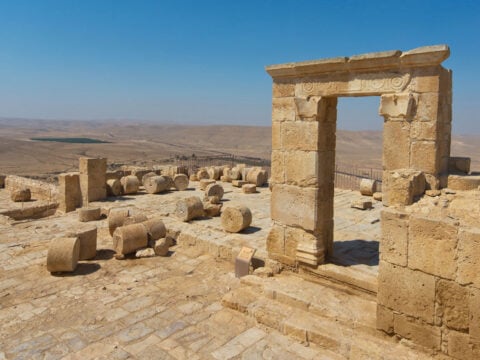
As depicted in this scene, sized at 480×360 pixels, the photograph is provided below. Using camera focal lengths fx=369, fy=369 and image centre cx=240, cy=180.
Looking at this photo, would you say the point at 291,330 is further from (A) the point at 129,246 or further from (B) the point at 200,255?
(A) the point at 129,246

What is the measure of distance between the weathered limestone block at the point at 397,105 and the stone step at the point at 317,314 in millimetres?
2792

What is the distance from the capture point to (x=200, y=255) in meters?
8.52

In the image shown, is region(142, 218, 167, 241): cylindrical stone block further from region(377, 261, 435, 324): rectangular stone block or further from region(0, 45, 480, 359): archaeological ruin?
region(377, 261, 435, 324): rectangular stone block

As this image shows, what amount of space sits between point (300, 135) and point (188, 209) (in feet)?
15.1

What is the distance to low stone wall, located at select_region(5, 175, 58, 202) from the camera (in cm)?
1508

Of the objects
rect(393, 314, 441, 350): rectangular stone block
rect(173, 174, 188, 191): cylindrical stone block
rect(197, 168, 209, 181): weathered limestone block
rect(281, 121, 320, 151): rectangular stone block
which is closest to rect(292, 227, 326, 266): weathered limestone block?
rect(281, 121, 320, 151): rectangular stone block

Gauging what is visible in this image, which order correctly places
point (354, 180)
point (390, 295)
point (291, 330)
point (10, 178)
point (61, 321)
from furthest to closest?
point (354, 180) → point (10, 178) → point (61, 321) → point (291, 330) → point (390, 295)

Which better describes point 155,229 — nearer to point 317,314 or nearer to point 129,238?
point 129,238

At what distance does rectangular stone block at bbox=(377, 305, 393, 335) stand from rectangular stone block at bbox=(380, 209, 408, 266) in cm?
65

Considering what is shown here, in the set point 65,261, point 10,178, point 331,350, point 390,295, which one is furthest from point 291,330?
point 10,178

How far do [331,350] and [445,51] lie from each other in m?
4.13

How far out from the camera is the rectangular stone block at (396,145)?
5.39 m

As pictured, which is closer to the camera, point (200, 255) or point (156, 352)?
point (156, 352)

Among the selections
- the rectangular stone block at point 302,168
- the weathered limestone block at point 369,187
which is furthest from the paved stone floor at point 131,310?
the weathered limestone block at point 369,187
